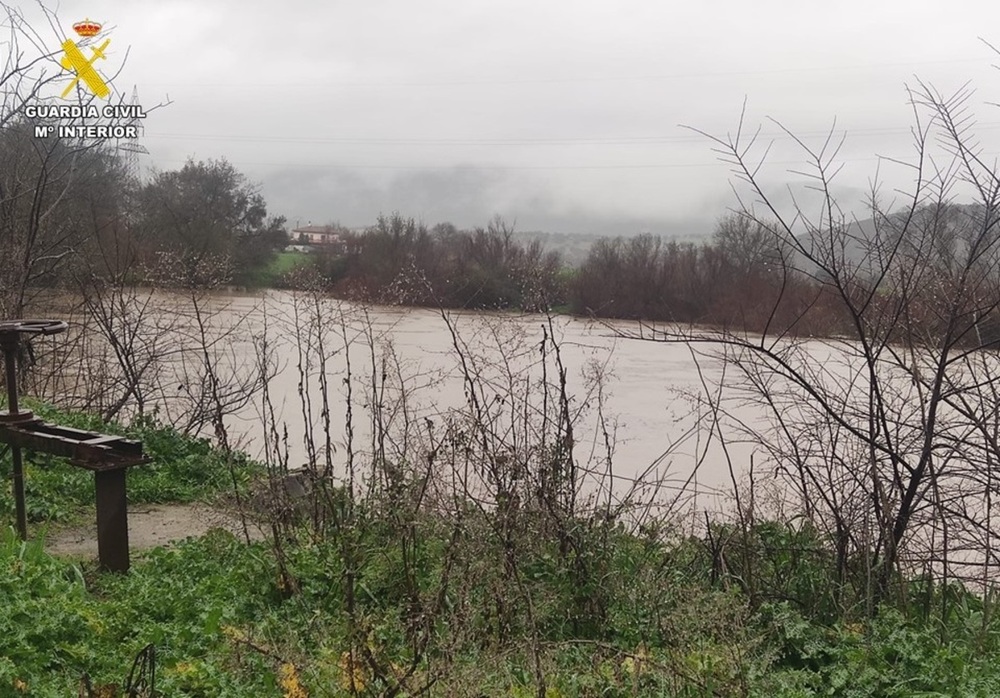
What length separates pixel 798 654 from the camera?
385 centimetres

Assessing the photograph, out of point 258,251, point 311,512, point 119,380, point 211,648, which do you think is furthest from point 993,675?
point 258,251

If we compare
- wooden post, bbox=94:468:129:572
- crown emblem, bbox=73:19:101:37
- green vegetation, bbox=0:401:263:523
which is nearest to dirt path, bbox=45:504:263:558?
green vegetation, bbox=0:401:263:523

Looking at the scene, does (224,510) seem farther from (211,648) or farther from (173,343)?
(173,343)

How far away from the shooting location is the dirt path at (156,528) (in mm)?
5262

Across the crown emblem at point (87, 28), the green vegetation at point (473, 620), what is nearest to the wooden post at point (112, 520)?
the green vegetation at point (473, 620)

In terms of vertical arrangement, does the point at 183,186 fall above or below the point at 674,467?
above

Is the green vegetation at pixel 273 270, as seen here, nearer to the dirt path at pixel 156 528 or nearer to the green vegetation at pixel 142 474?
the green vegetation at pixel 142 474

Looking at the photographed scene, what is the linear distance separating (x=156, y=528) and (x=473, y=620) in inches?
129

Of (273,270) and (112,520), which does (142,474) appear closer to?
Result: (112,520)

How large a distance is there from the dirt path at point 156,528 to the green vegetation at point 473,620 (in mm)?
335

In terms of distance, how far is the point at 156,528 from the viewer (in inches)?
232

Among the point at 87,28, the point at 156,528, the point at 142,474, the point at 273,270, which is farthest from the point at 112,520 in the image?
the point at 273,270

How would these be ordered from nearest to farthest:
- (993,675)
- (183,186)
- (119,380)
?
(993,675) < (119,380) < (183,186)

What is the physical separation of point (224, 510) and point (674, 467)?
5681 millimetres
